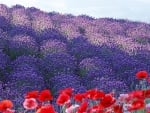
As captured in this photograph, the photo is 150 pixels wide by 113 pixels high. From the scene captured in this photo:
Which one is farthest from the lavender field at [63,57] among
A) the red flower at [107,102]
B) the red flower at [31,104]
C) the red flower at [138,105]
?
the red flower at [138,105]

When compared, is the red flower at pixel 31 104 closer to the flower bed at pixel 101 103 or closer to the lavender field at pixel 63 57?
the flower bed at pixel 101 103

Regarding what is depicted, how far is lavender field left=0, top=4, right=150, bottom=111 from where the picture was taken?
7121 millimetres

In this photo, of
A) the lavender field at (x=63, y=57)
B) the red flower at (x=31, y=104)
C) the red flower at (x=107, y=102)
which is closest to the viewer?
the red flower at (x=107, y=102)

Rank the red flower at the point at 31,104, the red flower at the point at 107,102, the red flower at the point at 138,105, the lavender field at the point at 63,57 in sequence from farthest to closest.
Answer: the lavender field at the point at 63,57 < the red flower at the point at 31,104 < the red flower at the point at 107,102 < the red flower at the point at 138,105

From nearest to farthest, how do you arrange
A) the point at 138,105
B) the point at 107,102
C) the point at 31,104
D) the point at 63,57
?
the point at 138,105
the point at 107,102
the point at 31,104
the point at 63,57

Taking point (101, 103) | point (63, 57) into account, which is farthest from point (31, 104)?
point (63, 57)

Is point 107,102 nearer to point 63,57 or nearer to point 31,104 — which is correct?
point 31,104

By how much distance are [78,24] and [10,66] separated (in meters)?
3.85

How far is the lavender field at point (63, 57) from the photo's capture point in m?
7.12

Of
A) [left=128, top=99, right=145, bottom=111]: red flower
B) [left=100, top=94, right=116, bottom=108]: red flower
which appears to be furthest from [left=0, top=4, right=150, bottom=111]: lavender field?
[left=128, top=99, right=145, bottom=111]: red flower

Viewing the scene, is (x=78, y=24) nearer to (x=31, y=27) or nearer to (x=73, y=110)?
(x=31, y=27)

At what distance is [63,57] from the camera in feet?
26.9

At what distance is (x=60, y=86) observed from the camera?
714 cm

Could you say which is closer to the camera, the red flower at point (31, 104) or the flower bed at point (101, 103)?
the flower bed at point (101, 103)
